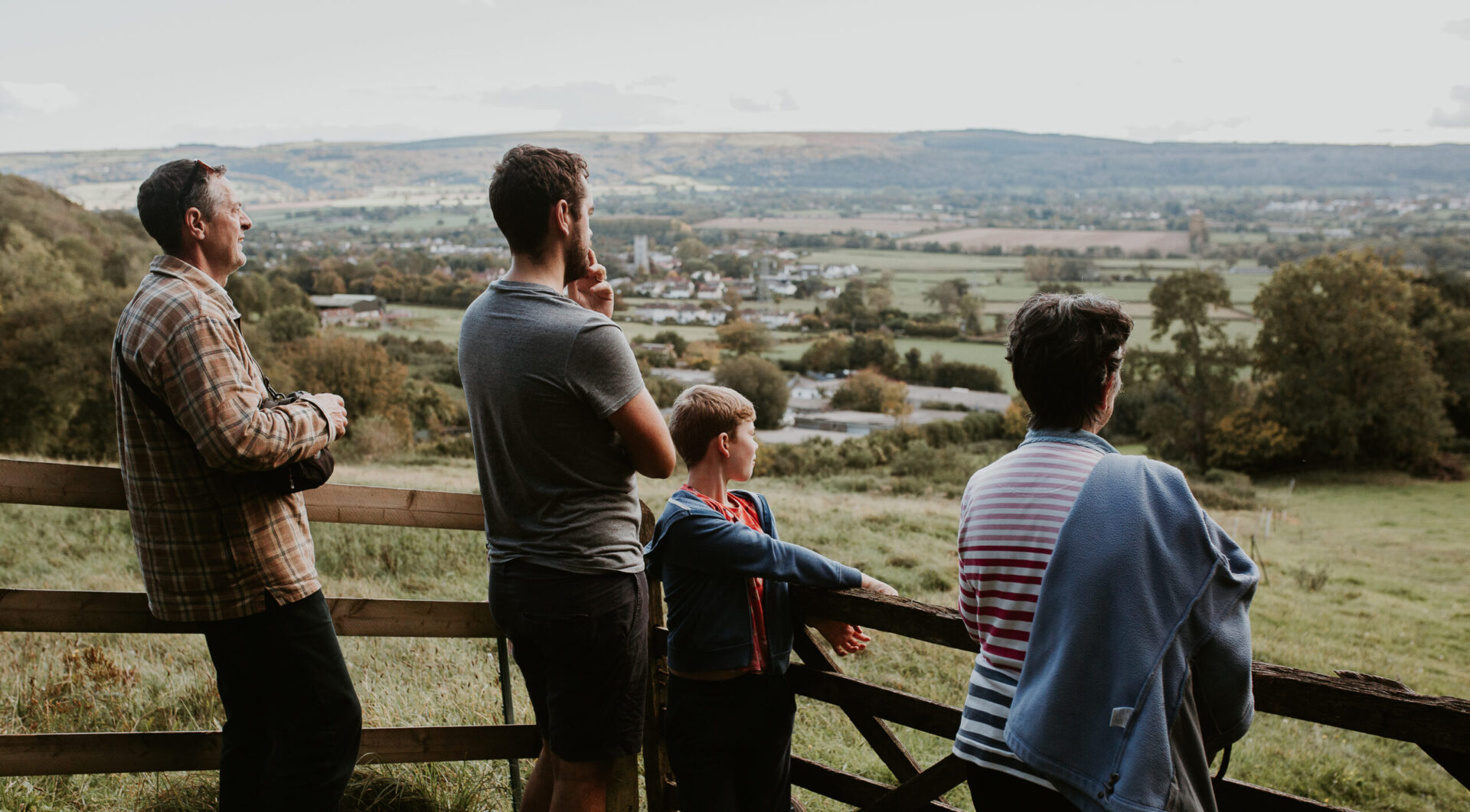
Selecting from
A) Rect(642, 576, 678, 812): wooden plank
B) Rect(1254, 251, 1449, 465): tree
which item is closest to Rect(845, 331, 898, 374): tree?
Rect(1254, 251, 1449, 465): tree

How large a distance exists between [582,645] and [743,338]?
74.3m

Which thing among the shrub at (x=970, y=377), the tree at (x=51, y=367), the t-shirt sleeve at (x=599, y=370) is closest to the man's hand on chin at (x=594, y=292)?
the t-shirt sleeve at (x=599, y=370)

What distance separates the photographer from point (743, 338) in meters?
76.2

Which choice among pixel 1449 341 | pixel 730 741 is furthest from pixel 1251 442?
pixel 730 741

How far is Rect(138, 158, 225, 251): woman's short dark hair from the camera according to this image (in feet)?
7.42

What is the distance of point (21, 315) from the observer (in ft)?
95.7

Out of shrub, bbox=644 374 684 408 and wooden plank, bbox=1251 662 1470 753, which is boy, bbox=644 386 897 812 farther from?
shrub, bbox=644 374 684 408

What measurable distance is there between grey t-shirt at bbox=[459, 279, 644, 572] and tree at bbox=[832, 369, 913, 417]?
60381mm

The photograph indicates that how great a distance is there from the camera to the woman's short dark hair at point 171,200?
2.26 metres

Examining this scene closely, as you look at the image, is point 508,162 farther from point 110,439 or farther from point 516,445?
point 110,439

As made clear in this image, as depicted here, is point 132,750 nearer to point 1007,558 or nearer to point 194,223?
point 194,223

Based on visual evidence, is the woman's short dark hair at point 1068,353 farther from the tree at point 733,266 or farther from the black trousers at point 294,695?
the tree at point 733,266

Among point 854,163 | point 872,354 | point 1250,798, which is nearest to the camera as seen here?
point 1250,798

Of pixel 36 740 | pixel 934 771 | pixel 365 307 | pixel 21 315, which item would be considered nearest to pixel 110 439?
pixel 21 315
